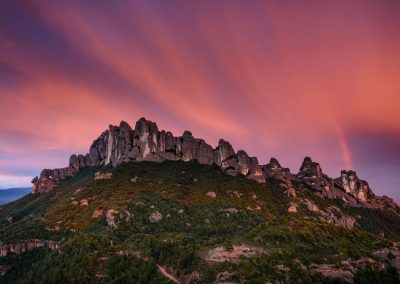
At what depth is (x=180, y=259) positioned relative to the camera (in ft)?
340

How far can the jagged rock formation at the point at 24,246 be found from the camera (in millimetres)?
137750

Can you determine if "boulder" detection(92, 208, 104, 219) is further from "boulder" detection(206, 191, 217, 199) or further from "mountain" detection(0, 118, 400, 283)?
"boulder" detection(206, 191, 217, 199)

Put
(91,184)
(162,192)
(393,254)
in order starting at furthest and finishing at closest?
(91,184)
(162,192)
(393,254)

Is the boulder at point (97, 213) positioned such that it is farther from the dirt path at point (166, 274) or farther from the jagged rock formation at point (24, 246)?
the dirt path at point (166, 274)

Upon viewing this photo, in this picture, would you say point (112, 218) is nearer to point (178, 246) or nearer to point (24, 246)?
point (24, 246)

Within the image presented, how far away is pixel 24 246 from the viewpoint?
140 metres

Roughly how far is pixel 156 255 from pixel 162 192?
244 feet

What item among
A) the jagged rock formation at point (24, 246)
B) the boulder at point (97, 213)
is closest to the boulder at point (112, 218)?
the boulder at point (97, 213)

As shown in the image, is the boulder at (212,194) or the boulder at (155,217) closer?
the boulder at (155,217)

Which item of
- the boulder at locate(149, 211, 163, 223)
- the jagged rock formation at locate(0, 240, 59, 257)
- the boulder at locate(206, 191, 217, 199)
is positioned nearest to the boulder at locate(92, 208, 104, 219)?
the jagged rock formation at locate(0, 240, 59, 257)

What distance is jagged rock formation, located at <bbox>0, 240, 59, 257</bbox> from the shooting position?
137750 millimetres

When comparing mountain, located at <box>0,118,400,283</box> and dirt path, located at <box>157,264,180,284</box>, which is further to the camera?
mountain, located at <box>0,118,400,283</box>

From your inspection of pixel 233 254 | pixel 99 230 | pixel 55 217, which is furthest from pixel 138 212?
pixel 233 254

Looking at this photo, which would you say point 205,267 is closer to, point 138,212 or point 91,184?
point 138,212
